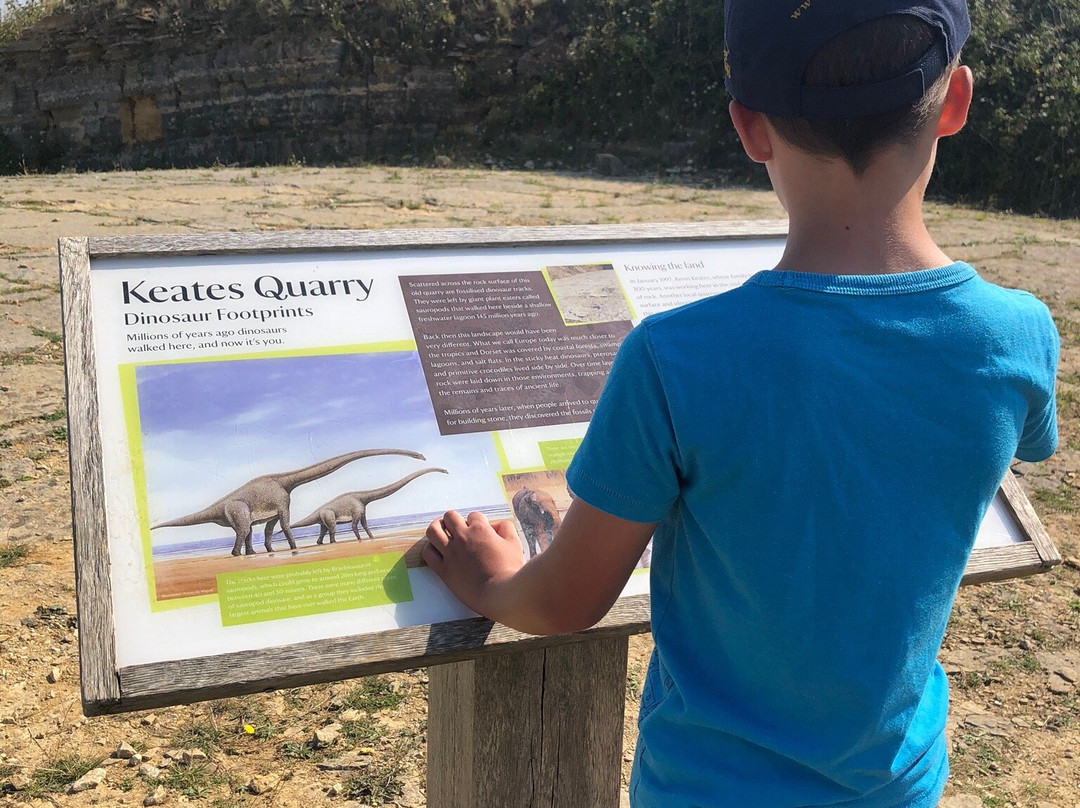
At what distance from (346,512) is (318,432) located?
0.13 meters

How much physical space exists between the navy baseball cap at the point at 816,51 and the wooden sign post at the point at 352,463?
30.1 inches

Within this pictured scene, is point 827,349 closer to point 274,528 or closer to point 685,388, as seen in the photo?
point 685,388

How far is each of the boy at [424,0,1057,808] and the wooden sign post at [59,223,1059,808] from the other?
457mm

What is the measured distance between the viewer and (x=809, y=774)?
99 centimetres

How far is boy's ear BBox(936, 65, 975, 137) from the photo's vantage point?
37.1 inches

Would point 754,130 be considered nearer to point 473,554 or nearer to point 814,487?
point 814,487

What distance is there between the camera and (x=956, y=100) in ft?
3.11

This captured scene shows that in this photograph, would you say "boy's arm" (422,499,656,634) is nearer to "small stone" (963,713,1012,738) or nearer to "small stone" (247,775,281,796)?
"small stone" (247,775,281,796)

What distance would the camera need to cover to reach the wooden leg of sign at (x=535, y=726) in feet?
5.22

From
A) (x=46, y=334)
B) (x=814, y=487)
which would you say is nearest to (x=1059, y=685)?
(x=814, y=487)

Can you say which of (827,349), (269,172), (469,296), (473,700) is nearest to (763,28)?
(827,349)

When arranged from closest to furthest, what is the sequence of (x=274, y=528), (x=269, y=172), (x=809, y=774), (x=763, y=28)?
(x=763, y=28)
(x=809, y=774)
(x=274, y=528)
(x=269, y=172)

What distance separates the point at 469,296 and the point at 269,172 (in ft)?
27.7

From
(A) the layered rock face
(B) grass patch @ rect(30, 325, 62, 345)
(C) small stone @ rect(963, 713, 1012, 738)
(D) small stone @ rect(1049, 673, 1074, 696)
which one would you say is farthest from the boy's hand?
(A) the layered rock face
